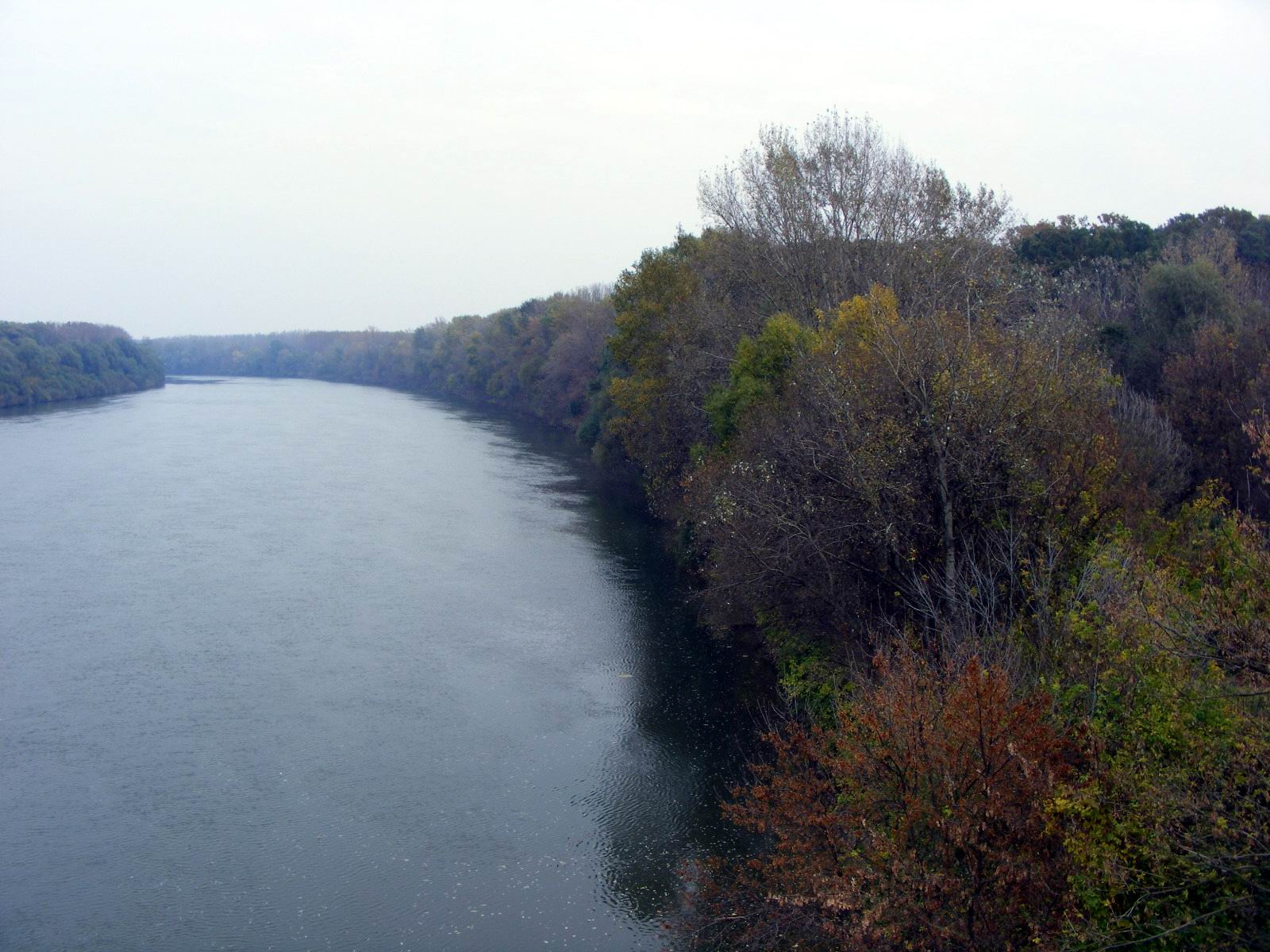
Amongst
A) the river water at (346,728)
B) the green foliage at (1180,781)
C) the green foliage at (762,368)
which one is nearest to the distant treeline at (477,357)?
the river water at (346,728)

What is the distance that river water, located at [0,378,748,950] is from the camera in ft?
44.4

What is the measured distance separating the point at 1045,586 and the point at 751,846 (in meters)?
5.92

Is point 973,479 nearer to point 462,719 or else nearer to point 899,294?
point 462,719

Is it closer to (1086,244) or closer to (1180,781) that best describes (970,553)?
(1180,781)

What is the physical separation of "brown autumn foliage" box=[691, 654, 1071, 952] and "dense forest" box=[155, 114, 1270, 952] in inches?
1.5

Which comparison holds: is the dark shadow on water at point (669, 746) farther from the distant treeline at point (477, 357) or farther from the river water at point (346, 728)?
the distant treeline at point (477, 357)

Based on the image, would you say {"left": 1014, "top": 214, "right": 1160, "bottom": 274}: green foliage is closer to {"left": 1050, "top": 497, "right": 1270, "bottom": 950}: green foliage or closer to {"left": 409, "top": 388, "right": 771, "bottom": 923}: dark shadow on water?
{"left": 409, "top": 388, "right": 771, "bottom": 923}: dark shadow on water

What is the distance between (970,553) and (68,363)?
311 feet

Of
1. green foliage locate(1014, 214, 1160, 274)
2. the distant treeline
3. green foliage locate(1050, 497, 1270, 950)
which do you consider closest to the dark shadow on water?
green foliage locate(1050, 497, 1270, 950)

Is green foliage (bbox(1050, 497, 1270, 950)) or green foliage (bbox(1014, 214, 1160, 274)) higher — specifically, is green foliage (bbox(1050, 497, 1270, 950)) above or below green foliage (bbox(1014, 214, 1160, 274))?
below

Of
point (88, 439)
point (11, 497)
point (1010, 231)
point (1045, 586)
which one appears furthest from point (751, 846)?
point (88, 439)

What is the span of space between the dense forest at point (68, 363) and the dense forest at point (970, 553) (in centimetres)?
6749

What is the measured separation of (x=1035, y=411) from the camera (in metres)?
15.6

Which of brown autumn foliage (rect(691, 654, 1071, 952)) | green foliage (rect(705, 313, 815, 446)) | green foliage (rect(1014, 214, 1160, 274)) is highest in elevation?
green foliage (rect(1014, 214, 1160, 274))
